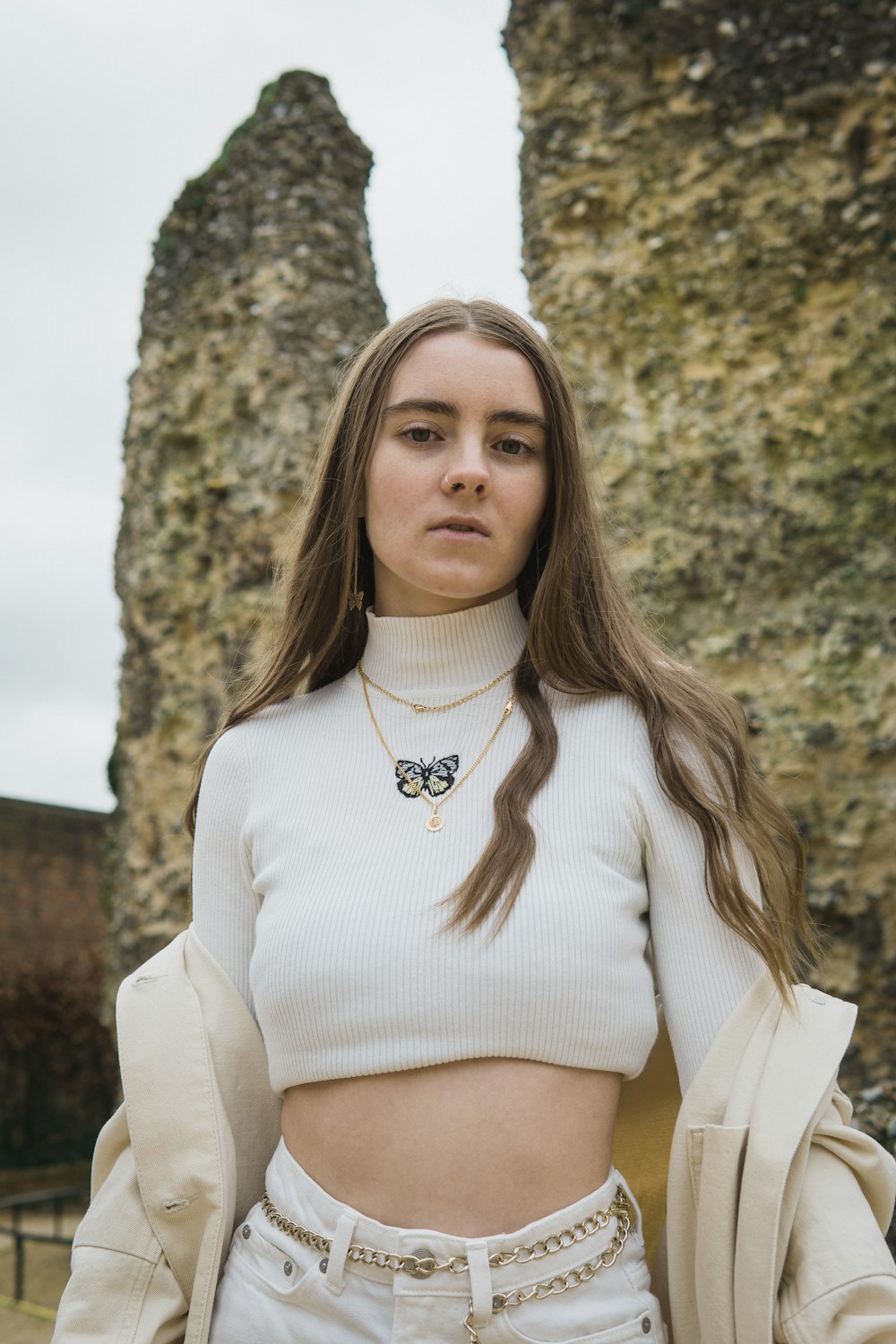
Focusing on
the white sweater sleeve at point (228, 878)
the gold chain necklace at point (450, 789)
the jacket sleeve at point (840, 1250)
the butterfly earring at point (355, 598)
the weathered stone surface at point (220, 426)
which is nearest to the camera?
the jacket sleeve at point (840, 1250)

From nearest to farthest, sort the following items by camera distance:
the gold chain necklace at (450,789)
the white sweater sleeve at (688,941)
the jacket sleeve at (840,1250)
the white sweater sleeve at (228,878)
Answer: the jacket sleeve at (840,1250) → the white sweater sleeve at (688,941) → the gold chain necklace at (450,789) → the white sweater sleeve at (228,878)

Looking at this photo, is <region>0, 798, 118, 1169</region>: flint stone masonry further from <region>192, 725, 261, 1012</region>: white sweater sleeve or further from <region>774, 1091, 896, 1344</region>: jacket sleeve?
<region>774, 1091, 896, 1344</region>: jacket sleeve

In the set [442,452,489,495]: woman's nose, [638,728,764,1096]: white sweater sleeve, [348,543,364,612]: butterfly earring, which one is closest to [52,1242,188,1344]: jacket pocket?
[638,728,764,1096]: white sweater sleeve

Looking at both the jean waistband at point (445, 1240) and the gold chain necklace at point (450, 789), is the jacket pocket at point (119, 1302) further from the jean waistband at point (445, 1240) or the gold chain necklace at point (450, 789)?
the gold chain necklace at point (450, 789)

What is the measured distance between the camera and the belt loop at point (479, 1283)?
1375mm

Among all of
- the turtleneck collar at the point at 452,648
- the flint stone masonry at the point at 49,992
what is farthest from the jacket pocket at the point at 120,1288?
the flint stone masonry at the point at 49,992

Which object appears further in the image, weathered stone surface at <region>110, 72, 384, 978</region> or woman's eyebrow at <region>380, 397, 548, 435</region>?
weathered stone surface at <region>110, 72, 384, 978</region>

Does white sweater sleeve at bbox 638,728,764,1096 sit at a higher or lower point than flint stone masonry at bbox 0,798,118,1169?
higher

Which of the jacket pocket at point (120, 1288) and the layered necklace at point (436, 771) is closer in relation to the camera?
the jacket pocket at point (120, 1288)

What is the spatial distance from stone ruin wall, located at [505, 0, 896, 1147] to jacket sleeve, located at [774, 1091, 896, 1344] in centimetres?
→ 169

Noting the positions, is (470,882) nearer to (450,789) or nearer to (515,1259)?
(450,789)

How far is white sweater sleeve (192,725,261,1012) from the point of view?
1824 millimetres

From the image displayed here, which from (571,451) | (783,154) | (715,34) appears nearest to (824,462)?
(783,154)

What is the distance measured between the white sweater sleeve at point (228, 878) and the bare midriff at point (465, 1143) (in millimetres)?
336
